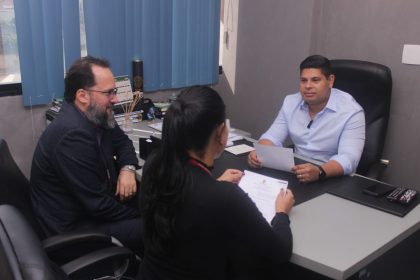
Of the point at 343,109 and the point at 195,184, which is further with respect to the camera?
the point at 343,109

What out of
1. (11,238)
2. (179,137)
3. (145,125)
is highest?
(179,137)

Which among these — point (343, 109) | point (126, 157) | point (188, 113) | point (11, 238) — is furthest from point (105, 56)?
point (11, 238)

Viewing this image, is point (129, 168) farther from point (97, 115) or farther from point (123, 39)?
point (123, 39)

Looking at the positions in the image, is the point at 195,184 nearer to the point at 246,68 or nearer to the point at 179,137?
the point at 179,137

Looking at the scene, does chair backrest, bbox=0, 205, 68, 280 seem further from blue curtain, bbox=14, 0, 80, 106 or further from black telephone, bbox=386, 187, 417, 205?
blue curtain, bbox=14, 0, 80, 106

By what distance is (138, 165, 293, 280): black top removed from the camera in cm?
114

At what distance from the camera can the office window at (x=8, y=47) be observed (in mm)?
2461

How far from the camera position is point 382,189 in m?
1.76

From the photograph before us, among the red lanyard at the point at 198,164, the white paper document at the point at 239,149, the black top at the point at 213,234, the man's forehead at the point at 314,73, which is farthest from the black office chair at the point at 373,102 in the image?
the red lanyard at the point at 198,164

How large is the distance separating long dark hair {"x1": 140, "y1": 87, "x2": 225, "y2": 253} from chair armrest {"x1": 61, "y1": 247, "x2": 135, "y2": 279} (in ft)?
0.99

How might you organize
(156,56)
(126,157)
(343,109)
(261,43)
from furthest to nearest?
(261,43) < (156,56) < (343,109) < (126,157)

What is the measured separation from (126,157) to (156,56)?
1.25m

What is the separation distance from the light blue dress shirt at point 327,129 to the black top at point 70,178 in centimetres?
107

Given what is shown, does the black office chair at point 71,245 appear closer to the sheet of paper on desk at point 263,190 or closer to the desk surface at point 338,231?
the sheet of paper on desk at point 263,190
